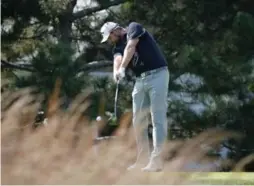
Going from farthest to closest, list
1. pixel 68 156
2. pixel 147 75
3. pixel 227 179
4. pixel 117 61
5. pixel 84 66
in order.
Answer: pixel 84 66 < pixel 117 61 < pixel 147 75 < pixel 227 179 < pixel 68 156

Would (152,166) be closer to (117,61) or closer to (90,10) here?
(117,61)

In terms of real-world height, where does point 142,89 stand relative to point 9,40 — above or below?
above

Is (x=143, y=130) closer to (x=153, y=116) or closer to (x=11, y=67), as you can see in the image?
(x=153, y=116)

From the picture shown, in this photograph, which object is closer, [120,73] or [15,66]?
[120,73]

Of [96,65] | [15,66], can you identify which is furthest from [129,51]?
[96,65]

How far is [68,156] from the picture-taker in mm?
5379

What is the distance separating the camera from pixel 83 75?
14.9 meters

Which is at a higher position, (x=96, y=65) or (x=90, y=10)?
(x=90, y=10)

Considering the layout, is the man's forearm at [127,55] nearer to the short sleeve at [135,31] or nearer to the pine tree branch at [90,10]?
the short sleeve at [135,31]

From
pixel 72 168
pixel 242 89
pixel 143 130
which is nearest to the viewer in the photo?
pixel 72 168

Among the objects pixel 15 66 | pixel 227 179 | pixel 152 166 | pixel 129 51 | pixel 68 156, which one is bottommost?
pixel 15 66

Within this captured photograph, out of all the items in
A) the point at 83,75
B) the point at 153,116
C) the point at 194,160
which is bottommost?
the point at 83,75

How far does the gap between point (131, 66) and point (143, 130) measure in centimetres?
75

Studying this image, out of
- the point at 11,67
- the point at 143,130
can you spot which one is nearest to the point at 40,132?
the point at 143,130
